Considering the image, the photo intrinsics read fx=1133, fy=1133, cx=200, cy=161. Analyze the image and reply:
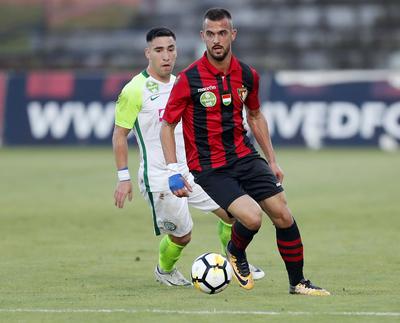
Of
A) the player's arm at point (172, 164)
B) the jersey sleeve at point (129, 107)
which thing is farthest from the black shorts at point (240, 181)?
the jersey sleeve at point (129, 107)

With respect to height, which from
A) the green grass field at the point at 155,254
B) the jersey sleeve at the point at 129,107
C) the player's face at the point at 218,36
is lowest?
the green grass field at the point at 155,254

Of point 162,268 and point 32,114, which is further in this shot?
point 32,114

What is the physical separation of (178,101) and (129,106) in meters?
0.92

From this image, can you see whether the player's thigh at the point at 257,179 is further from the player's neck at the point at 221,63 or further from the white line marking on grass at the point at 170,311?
the white line marking on grass at the point at 170,311

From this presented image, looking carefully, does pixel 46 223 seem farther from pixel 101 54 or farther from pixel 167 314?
pixel 101 54

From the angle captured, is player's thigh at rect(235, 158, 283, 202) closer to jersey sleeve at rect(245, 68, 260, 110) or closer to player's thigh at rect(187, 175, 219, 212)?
jersey sleeve at rect(245, 68, 260, 110)

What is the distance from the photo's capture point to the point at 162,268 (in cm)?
940

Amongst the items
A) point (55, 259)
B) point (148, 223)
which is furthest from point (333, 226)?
point (55, 259)

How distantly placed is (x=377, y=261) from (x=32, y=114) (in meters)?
19.7

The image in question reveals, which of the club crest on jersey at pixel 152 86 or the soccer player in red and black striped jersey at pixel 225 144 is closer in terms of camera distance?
the soccer player in red and black striped jersey at pixel 225 144

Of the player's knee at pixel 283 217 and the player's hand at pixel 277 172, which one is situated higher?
the player's hand at pixel 277 172

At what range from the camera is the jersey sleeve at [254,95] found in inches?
340

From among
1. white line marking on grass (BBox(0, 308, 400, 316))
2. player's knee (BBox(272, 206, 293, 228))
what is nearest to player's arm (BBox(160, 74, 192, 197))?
player's knee (BBox(272, 206, 293, 228))

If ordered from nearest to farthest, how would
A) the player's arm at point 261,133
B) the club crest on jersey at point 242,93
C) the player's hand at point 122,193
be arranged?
the club crest on jersey at point 242,93 → the player's arm at point 261,133 → the player's hand at point 122,193
